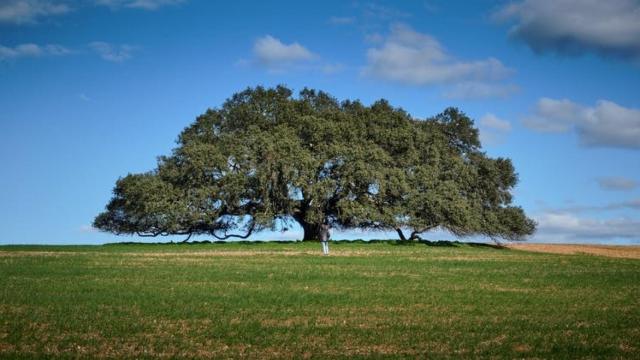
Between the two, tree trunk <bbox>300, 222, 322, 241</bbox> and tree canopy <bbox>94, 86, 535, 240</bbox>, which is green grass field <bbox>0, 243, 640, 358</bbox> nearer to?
tree canopy <bbox>94, 86, 535, 240</bbox>

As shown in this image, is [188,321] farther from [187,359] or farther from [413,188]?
[413,188]

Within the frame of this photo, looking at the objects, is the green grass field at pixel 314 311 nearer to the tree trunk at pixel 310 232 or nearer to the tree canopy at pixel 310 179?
the tree canopy at pixel 310 179

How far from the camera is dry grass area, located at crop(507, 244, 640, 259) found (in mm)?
60144

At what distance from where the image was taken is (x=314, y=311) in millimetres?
20500

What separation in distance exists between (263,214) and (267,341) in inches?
A: 1721

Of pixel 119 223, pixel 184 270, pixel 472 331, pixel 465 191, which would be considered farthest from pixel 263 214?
pixel 472 331

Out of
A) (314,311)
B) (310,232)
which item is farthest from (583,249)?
(314,311)

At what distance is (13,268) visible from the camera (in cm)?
3434

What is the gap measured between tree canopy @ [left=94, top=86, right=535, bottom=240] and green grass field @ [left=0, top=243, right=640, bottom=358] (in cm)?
2225

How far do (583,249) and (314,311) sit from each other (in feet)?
161

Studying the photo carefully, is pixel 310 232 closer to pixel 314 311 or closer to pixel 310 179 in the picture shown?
pixel 310 179

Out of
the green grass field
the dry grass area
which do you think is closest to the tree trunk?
the dry grass area

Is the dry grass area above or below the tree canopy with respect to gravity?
below

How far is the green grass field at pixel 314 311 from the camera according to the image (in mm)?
15430
